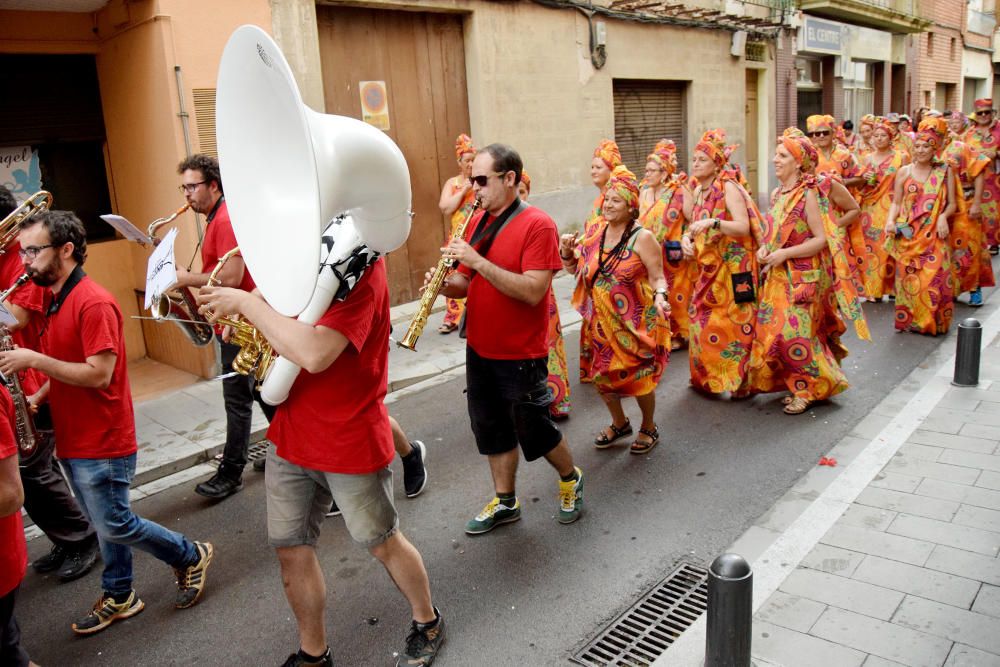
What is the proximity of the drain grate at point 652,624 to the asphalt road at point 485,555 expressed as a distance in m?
0.07

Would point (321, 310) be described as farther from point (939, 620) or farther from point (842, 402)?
point (842, 402)

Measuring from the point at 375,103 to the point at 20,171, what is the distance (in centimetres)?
381

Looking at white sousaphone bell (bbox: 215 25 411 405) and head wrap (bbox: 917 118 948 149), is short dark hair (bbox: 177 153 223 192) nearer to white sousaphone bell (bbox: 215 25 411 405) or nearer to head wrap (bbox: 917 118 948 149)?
white sousaphone bell (bbox: 215 25 411 405)

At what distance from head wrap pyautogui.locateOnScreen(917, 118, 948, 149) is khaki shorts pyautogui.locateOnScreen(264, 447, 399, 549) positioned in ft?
22.8

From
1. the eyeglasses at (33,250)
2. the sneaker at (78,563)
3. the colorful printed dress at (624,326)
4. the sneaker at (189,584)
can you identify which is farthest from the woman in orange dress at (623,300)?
the sneaker at (78,563)

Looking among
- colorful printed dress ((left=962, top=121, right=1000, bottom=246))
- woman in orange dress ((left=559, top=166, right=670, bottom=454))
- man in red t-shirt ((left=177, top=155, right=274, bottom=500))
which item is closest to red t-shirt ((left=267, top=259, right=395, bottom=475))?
man in red t-shirt ((left=177, top=155, right=274, bottom=500))

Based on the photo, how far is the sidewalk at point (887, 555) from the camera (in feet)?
10.3

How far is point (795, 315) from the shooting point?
5871 millimetres

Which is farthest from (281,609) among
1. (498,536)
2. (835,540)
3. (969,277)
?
(969,277)

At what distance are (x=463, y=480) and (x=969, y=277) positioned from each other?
22.3 ft

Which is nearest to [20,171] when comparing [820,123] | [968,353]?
[968,353]

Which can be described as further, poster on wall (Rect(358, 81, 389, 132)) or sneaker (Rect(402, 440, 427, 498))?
poster on wall (Rect(358, 81, 389, 132))

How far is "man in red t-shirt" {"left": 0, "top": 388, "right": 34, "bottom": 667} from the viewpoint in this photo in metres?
2.38

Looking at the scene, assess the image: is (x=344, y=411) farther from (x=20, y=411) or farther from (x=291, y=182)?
(x=20, y=411)
